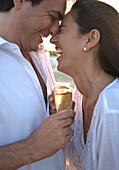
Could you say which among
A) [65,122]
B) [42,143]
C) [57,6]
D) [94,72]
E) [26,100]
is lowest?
[42,143]

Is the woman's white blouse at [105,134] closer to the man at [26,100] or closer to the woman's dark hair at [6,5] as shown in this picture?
the man at [26,100]

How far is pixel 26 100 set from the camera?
184 cm

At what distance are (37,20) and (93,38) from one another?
2.24ft

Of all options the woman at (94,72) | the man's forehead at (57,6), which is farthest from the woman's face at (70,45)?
the man's forehead at (57,6)

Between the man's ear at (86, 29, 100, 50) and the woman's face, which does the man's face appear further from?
the man's ear at (86, 29, 100, 50)

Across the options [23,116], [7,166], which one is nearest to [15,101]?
[23,116]

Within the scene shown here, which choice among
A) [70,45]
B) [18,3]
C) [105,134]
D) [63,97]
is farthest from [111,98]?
[18,3]

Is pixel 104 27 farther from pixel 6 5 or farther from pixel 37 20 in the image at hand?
pixel 6 5

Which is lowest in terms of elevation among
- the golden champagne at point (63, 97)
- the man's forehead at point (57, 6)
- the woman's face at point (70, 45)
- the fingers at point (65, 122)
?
the fingers at point (65, 122)

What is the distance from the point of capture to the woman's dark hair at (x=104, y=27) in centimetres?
190

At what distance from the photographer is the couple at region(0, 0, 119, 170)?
1.66 meters

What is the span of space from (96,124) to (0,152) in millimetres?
799

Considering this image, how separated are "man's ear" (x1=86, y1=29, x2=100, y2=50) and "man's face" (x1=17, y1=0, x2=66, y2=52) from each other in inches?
17.9

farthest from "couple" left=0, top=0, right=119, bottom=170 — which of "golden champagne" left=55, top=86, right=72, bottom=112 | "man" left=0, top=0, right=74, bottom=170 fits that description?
"golden champagne" left=55, top=86, right=72, bottom=112
